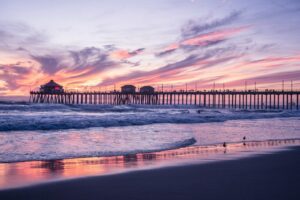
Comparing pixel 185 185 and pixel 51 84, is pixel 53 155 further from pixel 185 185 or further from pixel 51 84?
pixel 51 84

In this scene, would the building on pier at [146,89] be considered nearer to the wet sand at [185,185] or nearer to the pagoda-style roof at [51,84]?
the pagoda-style roof at [51,84]

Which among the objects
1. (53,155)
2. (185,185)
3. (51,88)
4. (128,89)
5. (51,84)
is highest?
(51,84)

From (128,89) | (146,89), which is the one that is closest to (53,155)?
(128,89)

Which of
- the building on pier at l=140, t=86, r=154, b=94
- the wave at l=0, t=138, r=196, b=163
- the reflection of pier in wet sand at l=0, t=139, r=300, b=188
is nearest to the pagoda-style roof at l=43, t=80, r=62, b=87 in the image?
the building on pier at l=140, t=86, r=154, b=94

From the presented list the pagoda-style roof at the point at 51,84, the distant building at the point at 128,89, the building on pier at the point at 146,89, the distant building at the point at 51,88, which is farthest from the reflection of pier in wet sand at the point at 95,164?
the pagoda-style roof at the point at 51,84

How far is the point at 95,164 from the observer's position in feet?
23.2

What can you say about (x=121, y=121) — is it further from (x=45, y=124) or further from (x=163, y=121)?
(x=45, y=124)

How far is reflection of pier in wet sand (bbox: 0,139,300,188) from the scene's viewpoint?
576 centimetres

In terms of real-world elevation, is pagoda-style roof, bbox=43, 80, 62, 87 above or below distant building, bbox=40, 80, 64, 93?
above

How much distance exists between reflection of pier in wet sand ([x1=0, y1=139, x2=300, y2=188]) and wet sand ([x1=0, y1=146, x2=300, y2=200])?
1.62 ft

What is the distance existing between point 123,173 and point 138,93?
71.2 meters

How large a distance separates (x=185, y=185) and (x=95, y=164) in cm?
253

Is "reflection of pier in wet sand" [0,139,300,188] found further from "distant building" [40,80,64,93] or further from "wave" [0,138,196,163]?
"distant building" [40,80,64,93]

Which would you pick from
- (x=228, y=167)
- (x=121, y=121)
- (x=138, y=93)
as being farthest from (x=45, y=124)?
(x=138, y=93)
